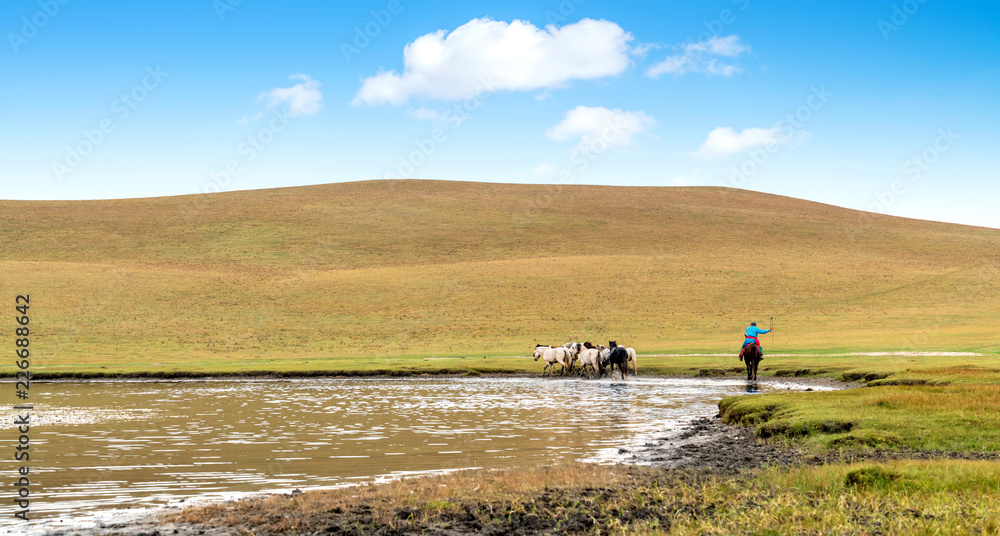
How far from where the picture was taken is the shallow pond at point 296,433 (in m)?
13.5

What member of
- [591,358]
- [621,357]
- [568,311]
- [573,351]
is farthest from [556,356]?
[568,311]

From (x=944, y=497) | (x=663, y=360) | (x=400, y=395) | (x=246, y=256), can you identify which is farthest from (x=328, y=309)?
(x=944, y=497)

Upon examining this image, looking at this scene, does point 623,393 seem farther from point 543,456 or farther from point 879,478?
point 879,478

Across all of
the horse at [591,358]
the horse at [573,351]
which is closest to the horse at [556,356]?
the horse at [573,351]

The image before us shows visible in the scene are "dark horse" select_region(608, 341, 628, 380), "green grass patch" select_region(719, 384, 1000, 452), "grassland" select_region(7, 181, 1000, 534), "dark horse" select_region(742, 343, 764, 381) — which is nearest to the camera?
"grassland" select_region(7, 181, 1000, 534)

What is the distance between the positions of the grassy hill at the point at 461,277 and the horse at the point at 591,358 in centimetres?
845

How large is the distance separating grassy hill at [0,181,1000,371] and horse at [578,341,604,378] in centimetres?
845

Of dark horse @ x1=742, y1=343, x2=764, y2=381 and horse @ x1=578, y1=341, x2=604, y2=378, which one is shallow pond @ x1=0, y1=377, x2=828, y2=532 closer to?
dark horse @ x1=742, y1=343, x2=764, y2=381

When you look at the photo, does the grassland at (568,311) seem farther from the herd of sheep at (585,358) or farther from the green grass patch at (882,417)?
the herd of sheep at (585,358)

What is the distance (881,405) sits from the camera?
59.6 feet

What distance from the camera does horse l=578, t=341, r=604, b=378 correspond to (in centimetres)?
3778

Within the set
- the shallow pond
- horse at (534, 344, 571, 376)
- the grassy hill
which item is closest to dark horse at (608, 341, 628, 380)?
the shallow pond

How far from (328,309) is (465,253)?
2679 cm

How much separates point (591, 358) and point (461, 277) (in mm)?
37347
